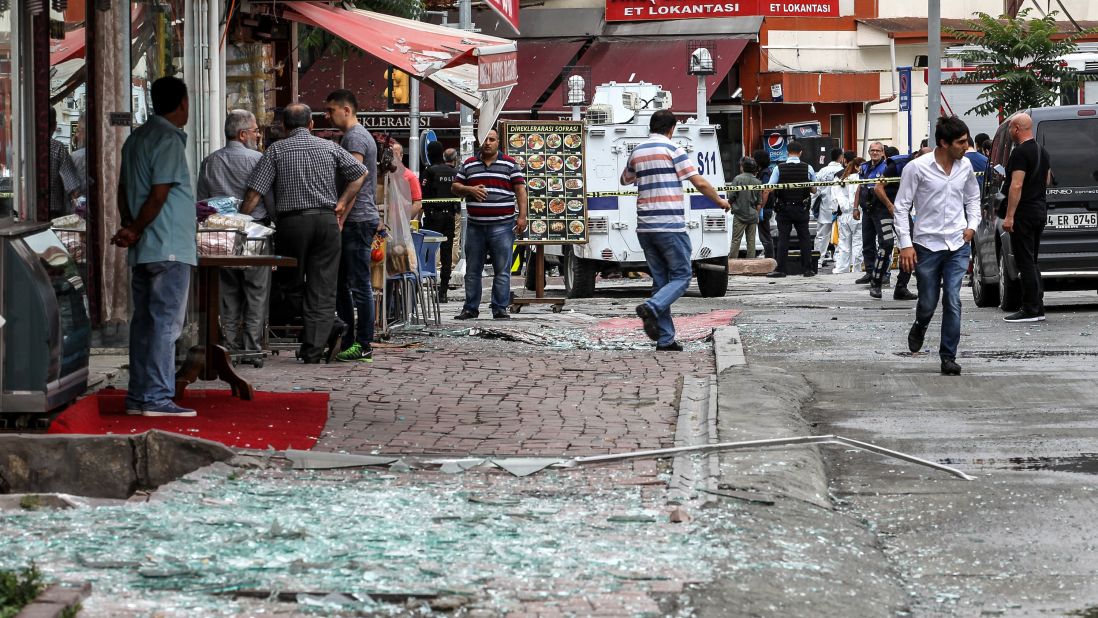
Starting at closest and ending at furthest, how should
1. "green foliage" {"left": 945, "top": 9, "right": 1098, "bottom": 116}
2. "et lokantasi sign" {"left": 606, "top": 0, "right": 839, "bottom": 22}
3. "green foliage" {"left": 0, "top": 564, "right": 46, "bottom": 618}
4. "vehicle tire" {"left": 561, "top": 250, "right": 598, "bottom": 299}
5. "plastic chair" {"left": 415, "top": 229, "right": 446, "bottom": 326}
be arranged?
1. "green foliage" {"left": 0, "top": 564, "right": 46, "bottom": 618}
2. "plastic chair" {"left": 415, "top": 229, "right": 446, "bottom": 326}
3. "vehicle tire" {"left": 561, "top": 250, "right": 598, "bottom": 299}
4. "green foliage" {"left": 945, "top": 9, "right": 1098, "bottom": 116}
5. "et lokantasi sign" {"left": 606, "top": 0, "right": 839, "bottom": 22}

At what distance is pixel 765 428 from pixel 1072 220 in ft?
28.4

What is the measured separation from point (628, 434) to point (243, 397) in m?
2.44

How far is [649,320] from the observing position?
13.1 meters

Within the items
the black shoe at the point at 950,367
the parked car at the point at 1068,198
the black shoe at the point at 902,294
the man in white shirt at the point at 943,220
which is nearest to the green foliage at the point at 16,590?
the black shoe at the point at 950,367

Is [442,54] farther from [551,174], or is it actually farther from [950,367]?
[551,174]

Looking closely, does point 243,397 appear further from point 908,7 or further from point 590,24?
point 908,7

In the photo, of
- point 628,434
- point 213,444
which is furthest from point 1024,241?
point 213,444

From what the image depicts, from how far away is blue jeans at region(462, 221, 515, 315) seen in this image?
650 inches

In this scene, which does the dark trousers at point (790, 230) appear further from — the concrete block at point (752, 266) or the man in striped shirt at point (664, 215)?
the man in striped shirt at point (664, 215)

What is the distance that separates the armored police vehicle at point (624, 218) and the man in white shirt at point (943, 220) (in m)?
8.02

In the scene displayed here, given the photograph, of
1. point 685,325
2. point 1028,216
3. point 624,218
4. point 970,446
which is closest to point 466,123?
→ point 624,218

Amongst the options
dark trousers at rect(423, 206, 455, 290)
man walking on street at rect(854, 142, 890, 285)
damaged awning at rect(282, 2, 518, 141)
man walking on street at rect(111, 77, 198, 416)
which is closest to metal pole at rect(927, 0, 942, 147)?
man walking on street at rect(854, 142, 890, 285)

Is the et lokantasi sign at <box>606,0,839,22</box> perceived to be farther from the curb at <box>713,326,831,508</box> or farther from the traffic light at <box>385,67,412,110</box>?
the curb at <box>713,326,831,508</box>

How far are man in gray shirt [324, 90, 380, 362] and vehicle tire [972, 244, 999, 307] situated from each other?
7.44 meters
